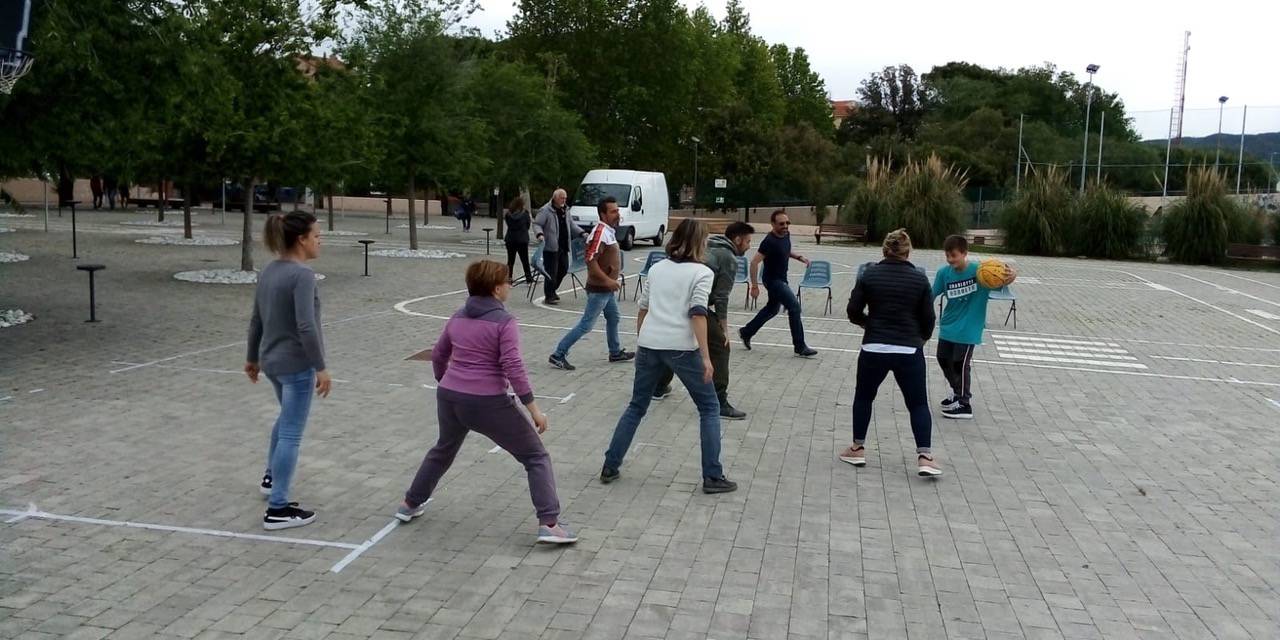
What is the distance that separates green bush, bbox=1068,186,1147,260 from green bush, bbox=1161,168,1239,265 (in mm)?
1012

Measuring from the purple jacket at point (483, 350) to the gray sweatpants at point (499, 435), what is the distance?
0.19 ft

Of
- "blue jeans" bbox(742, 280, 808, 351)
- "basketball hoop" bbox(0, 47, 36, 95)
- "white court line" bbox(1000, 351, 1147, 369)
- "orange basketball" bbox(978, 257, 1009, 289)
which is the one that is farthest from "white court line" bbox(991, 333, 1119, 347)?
"basketball hoop" bbox(0, 47, 36, 95)

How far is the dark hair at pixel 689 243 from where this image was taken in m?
6.61

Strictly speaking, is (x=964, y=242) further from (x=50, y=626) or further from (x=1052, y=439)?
(x=50, y=626)

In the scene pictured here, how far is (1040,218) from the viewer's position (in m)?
35.0

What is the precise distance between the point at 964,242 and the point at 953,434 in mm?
1632

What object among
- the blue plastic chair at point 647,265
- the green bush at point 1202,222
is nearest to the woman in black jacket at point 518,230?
the blue plastic chair at point 647,265

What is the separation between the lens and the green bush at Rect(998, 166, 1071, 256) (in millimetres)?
34969

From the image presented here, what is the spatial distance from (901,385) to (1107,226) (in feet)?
98.2

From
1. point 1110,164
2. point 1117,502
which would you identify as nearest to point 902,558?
point 1117,502

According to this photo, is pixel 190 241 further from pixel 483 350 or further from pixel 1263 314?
pixel 483 350

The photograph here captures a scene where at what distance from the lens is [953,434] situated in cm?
872

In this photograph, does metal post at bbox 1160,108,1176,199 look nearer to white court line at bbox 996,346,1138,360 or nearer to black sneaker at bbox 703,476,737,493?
white court line at bbox 996,346,1138,360

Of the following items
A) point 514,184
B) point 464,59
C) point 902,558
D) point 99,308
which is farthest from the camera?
point 514,184
